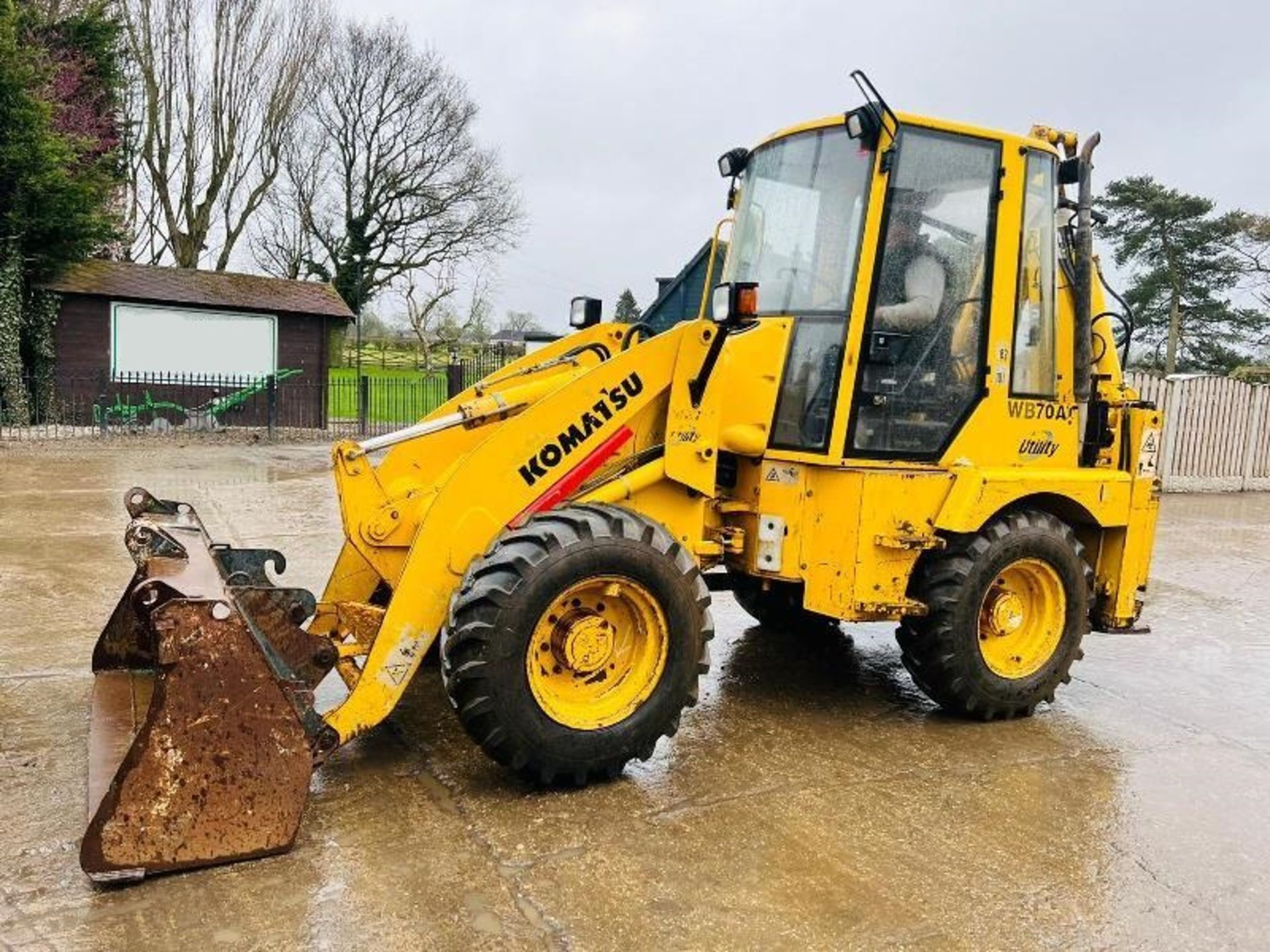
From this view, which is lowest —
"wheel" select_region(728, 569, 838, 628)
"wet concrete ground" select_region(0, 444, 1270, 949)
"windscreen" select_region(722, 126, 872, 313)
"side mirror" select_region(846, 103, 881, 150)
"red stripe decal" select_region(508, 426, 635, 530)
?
"wet concrete ground" select_region(0, 444, 1270, 949)

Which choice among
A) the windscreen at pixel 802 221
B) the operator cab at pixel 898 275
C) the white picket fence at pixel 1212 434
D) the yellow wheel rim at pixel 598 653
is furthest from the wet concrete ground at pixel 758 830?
the white picket fence at pixel 1212 434

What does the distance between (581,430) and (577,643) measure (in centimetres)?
83

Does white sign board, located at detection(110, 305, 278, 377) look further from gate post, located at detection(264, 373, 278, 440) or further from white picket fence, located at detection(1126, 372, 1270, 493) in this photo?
white picket fence, located at detection(1126, 372, 1270, 493)

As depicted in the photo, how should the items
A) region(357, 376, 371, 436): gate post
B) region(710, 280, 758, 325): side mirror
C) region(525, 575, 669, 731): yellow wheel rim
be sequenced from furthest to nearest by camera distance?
region(357, 376, 371, 436): gate post
region(710, 280, 758, 325): side mirror
region(525, 575, 669, 731): yellow wheel rim

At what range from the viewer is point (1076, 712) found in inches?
197

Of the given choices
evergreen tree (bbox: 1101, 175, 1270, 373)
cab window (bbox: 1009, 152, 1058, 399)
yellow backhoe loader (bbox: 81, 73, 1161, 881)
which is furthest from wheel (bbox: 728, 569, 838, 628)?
evergreen tree (bbox: 1101, 175, 1270, 373)

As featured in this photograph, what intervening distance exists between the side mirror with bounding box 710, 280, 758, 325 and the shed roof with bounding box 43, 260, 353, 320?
1897 centimetres

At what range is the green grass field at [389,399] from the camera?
23.0 metres

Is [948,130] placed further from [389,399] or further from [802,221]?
[389,399]

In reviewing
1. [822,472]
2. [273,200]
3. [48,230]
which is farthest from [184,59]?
[822,472]

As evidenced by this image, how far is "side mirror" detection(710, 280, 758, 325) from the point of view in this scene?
153 inches

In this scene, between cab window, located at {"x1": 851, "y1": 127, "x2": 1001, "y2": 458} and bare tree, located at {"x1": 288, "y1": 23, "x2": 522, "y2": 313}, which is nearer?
cab window, located at {"x1": 851, "y1": 127, "x2": 1001, "y2": 458}

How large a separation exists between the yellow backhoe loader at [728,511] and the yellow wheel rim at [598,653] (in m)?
0.01

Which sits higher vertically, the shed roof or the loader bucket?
the shed roof
